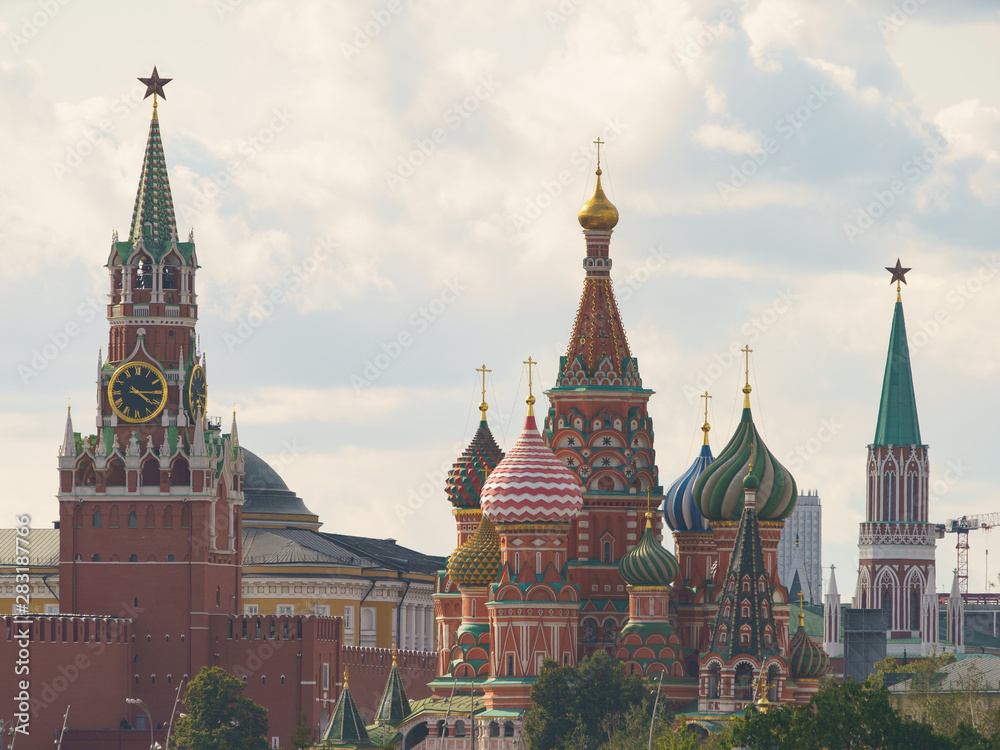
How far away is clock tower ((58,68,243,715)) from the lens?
138625 mm

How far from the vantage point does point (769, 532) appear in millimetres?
129875

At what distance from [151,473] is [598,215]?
24.6 m

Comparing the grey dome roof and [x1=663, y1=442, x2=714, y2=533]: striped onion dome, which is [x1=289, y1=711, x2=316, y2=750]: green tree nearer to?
[x1=663, y1=442, x2=714, y2=533]: striped onion dome

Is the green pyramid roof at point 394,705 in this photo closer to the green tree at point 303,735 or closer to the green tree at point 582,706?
the green tree at point 303,735

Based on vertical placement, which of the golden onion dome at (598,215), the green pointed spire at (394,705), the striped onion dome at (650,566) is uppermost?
the golden onion dome at (598,215)

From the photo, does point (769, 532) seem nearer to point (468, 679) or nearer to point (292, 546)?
point (468, 679)

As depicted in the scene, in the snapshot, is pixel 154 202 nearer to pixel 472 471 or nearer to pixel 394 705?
pixel 472 471

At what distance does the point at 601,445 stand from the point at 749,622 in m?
13.8

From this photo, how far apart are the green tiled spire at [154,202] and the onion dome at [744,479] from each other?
29.9 m

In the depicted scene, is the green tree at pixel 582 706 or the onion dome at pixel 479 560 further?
the onion dome at pixel 479 560

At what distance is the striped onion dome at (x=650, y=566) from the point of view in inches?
5034

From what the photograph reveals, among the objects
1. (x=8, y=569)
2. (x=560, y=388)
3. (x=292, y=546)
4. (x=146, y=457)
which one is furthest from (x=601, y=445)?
(x=8, y=569)

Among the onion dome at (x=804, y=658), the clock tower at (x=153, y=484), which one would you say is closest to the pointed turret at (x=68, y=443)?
the clock tower at (x=153, y=484)

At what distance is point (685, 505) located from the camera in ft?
444
